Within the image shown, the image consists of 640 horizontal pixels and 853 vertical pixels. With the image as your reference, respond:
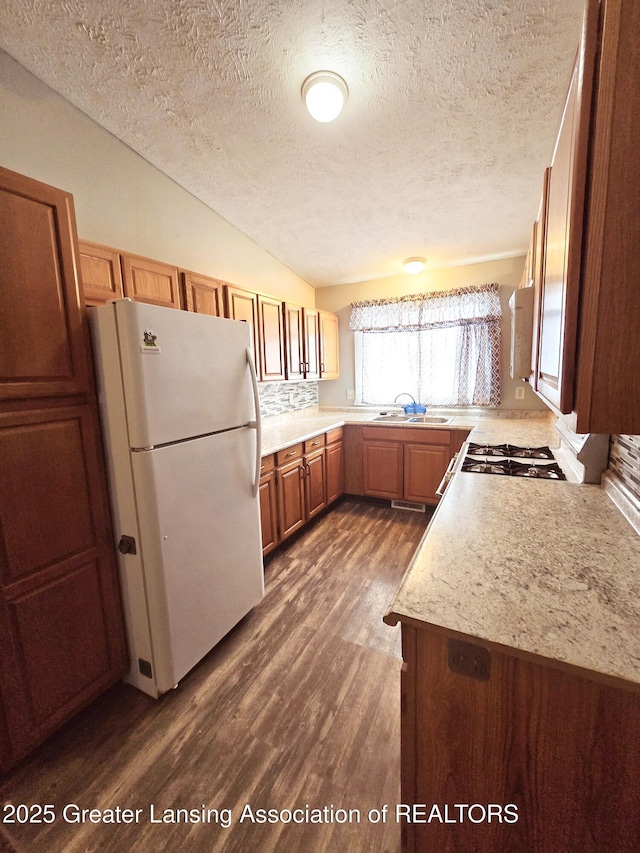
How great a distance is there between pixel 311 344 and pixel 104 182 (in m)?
1.94

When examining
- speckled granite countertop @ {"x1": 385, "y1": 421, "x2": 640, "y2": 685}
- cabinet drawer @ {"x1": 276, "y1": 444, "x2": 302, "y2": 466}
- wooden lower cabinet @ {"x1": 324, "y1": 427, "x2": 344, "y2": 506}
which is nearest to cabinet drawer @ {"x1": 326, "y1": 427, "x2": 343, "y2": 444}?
wooden lower cabinet @ {"x1": 324, "y1": 427, "x2": 344, "y2": 506}

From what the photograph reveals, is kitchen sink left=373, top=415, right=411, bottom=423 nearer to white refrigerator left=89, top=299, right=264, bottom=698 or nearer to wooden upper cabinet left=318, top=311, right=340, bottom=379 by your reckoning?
wooden upper cabinet left=318, top=311, right=340, bottom=379

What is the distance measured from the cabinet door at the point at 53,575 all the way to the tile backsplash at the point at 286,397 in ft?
5.67

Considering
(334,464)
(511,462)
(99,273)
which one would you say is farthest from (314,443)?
(99,273)

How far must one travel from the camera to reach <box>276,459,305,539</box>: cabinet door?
2.52 metres

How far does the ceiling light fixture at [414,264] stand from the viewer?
323 centimetres

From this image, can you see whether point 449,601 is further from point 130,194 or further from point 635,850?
point 130,194

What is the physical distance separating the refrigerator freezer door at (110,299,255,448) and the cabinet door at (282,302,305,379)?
1.21 metres

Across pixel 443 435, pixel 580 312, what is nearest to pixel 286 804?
pixel 580 312

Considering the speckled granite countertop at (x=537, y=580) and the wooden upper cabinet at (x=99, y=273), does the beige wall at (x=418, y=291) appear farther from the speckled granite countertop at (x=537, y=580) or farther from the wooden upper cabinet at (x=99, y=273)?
the wooden upper cabinet at (x=99, y=273)

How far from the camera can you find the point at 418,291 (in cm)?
362

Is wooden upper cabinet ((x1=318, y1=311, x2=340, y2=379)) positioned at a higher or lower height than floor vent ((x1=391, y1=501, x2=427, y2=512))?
higher

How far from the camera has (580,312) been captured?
676 millimetres

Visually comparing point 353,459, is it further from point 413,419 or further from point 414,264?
point 414,264
